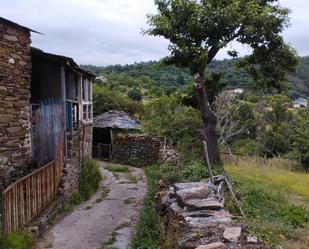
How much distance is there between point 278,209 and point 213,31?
6.06 meters

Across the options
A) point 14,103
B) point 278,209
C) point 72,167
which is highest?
point 14,103

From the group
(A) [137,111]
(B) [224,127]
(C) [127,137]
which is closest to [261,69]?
(C) [127,137]

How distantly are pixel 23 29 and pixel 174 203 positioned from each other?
573cm

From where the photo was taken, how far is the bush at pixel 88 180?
14.3 m

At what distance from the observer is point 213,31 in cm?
1409

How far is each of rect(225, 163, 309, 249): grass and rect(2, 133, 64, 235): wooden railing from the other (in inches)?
164

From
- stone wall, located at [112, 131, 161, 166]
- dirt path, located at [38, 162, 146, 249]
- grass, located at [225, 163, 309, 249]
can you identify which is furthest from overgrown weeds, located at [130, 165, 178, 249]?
stone wall, located at [112, 131, 161, 166]

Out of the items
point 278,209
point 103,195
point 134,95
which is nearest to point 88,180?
point 103,195

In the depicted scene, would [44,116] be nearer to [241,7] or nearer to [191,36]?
[191,36]

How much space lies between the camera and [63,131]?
40.9 ft

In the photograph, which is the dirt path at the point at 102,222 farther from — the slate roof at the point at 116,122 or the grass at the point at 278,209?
the slate roof at the point at 116,122

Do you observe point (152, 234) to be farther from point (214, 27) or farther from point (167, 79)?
point (167, 79)

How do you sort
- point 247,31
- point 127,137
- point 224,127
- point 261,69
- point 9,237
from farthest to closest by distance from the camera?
point 224,127
point 127,137
point 261,69
point 247,31
point 9,237

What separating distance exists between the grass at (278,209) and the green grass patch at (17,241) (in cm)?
393
